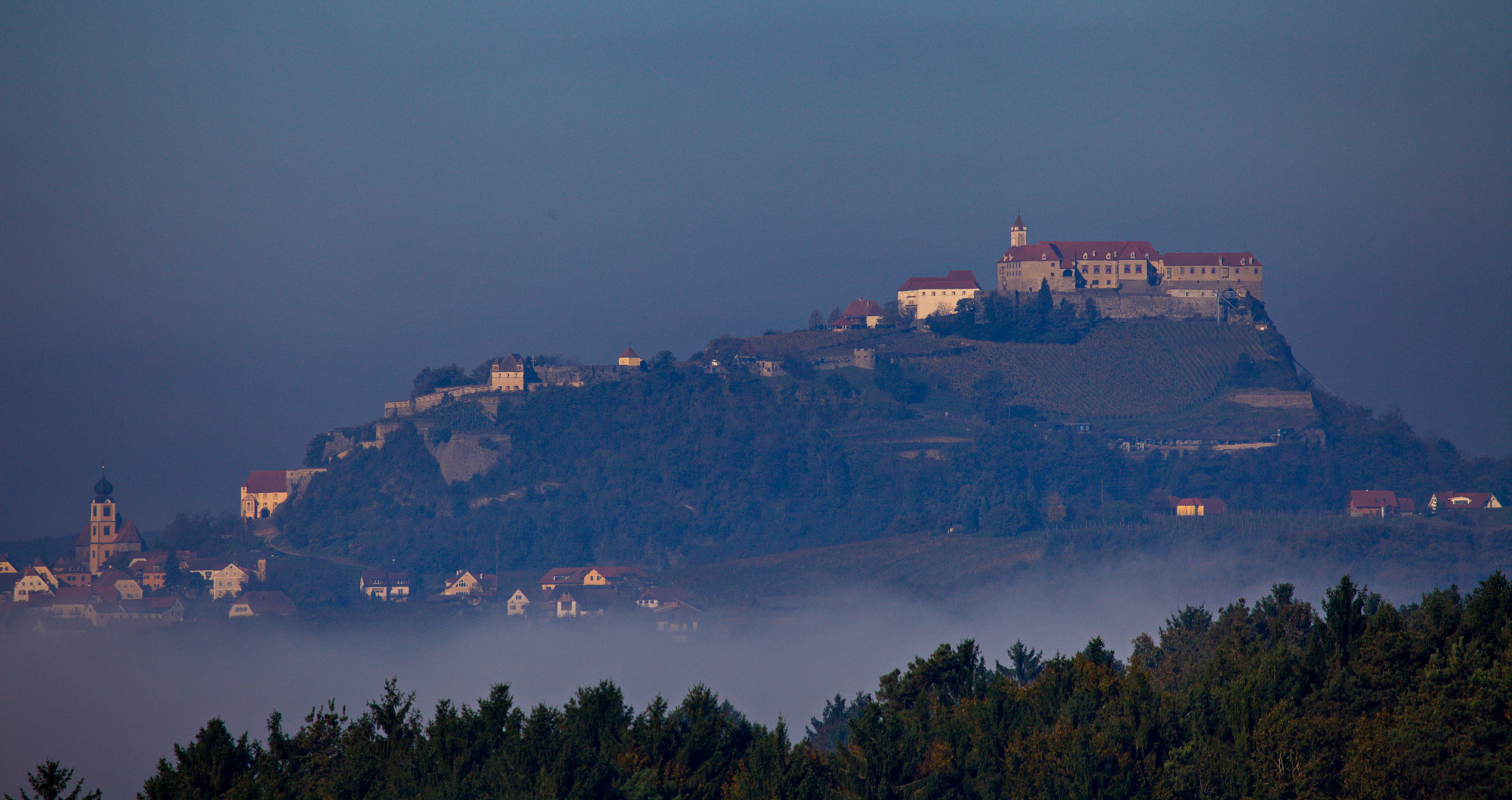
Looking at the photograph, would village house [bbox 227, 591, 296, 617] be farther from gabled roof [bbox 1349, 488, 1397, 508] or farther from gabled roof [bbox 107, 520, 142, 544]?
gabled roof [bbox 1349, 488, 1397, 508]

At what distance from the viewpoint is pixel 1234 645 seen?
167ft

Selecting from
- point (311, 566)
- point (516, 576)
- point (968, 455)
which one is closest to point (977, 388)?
point (968, 455)

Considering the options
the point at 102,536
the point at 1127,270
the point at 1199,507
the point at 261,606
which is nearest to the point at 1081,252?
the point at 1127,270

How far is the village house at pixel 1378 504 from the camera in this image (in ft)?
604

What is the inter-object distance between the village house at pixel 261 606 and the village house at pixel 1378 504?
10456 centimetres

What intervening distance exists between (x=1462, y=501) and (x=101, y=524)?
142594 millimetres

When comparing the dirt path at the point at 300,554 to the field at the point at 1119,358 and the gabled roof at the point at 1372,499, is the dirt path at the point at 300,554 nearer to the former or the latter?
the field at the point at 1119,358

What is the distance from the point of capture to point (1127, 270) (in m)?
194

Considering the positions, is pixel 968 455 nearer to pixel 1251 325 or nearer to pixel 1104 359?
pixel 1104 359

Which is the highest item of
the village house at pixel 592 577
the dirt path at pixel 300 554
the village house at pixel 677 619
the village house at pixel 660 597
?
the dirt path at pixel 300 554

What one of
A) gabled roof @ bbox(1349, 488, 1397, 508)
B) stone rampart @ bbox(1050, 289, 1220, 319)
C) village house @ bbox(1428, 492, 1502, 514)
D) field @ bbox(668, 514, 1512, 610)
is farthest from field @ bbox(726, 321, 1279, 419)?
village house @ bbox(1428, 492, 1502, 514)

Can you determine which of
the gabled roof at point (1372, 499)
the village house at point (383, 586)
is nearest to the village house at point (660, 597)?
the village house at point (383, 586)

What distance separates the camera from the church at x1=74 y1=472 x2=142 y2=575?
19612 cm

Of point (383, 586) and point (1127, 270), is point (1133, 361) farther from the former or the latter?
→ point (383, 586)
